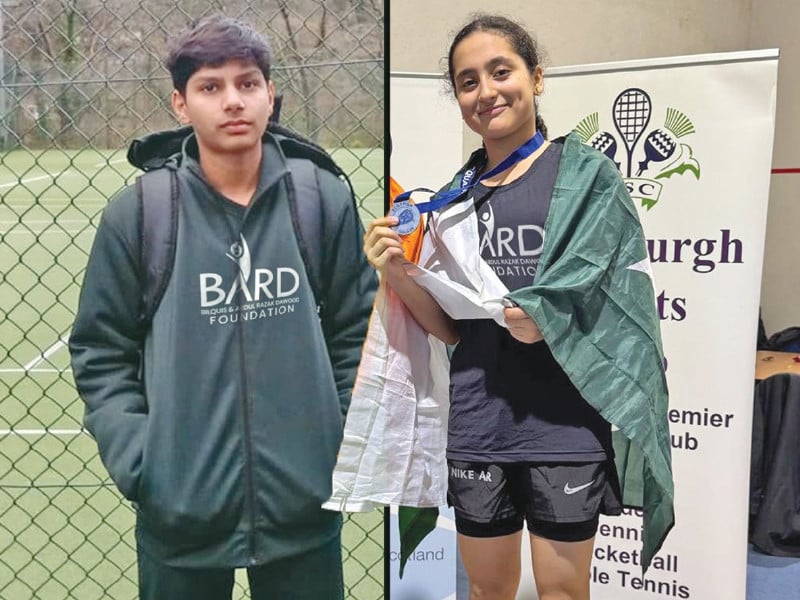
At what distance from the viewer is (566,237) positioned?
1.49 m

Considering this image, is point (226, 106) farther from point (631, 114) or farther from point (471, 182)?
point (631, 114)

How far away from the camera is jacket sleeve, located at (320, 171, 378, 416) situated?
173 centimetres

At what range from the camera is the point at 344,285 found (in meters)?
1.75

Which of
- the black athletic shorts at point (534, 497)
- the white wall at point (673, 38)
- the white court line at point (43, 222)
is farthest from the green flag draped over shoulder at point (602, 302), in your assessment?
the white court line at point (43, 222)

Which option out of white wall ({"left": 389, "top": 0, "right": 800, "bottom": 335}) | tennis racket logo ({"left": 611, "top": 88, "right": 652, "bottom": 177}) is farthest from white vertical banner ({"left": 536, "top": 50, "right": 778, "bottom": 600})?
white wall ({"left": 389, "top": 0, "right": 800, "bottom": 335})

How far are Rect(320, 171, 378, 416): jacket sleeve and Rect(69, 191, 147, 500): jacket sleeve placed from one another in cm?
40

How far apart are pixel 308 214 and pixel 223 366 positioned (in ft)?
1.21

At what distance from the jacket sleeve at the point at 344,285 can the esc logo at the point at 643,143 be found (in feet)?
2.72

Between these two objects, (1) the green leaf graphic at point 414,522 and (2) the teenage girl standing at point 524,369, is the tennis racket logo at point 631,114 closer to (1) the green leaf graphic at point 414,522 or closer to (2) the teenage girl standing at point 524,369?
(2) the teenage girl standing at point 524,369

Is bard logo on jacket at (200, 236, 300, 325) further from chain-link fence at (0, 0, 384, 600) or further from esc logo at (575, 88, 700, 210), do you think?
esc logo at (575, 88, 700, 210)

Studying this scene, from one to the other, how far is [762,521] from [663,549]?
1122mm

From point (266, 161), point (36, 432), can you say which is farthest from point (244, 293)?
point (36, 432)

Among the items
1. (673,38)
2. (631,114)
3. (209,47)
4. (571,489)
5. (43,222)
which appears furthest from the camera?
(673,38)

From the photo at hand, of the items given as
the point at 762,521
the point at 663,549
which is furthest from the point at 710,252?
the point at 762,521
